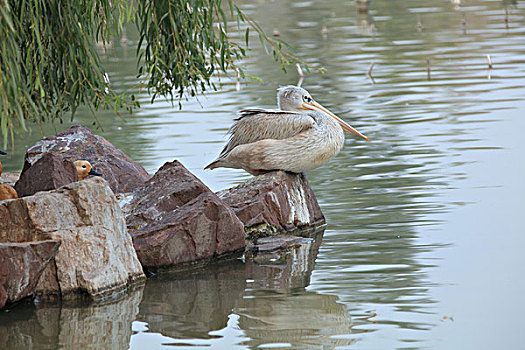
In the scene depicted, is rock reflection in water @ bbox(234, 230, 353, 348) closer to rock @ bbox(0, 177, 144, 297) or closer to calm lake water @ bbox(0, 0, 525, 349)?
calm lake water @ bbox(0, 0, 525, 349)

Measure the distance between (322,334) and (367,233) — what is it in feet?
8.15

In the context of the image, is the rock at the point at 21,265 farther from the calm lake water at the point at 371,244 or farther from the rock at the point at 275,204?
the rock at the point at 275,204

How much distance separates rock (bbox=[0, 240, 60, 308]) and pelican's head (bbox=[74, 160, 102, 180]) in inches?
81.1

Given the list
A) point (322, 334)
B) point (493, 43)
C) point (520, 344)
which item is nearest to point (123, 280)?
point (322, 334)

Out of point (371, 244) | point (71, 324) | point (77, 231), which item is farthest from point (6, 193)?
point (371, 244)

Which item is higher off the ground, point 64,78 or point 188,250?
point 64,78

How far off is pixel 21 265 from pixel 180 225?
55.9 inches

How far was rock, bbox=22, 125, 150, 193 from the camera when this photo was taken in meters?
9.34

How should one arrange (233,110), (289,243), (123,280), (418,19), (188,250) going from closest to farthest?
(123,280), (188,250), (289,243), (233,110), (418,19)

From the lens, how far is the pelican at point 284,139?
898 cm

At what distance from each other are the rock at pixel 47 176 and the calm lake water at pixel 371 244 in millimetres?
1243

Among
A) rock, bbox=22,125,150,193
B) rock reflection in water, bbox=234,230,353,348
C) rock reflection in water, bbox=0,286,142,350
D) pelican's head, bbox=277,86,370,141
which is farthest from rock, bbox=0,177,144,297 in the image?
pelican's head, bbox=277,86,370,141

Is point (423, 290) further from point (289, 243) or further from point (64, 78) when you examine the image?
point (64, 78)

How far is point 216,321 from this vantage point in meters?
6.54
